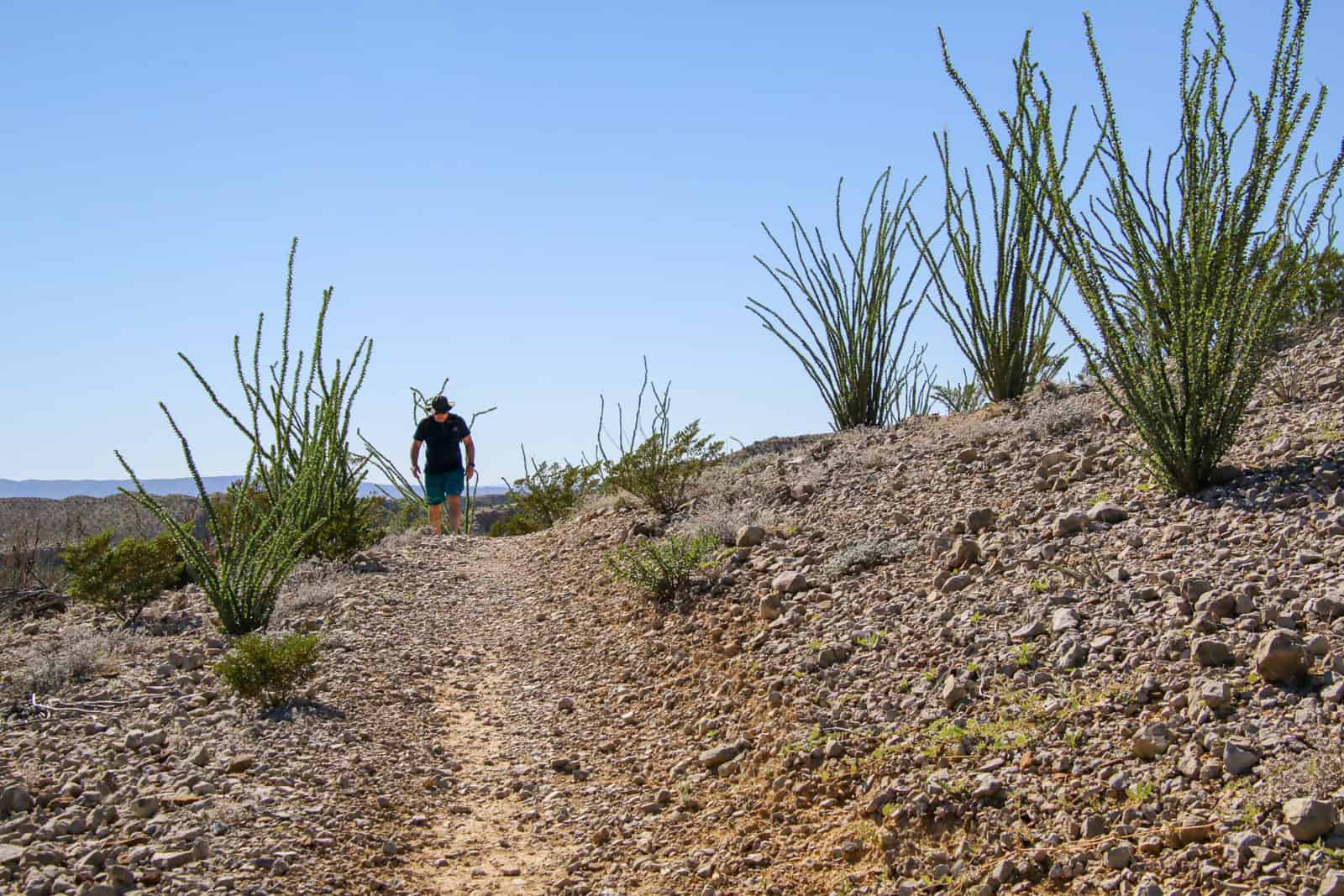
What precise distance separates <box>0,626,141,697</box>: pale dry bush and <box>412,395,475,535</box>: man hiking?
594 centimetres

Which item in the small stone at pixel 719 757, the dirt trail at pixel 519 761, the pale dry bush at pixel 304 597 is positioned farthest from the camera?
the pale dry bush at pixel 304 597

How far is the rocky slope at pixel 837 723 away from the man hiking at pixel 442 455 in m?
5.39

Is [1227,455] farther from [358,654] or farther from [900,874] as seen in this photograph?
[358,654]

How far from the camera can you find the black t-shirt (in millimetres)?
13125

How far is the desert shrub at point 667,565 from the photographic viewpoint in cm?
751

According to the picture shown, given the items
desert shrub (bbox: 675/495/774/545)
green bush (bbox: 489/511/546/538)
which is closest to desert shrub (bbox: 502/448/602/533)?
green bush (bbox: 489/511/546/538)

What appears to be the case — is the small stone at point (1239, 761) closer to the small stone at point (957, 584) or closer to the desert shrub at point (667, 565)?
the small stone at point (957, 584)

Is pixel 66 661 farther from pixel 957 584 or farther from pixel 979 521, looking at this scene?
pixel 979 521

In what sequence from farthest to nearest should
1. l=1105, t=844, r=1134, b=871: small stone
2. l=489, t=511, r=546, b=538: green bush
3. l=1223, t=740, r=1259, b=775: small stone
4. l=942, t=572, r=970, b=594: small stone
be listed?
1. l=489, t=511, r=546, b=538: green bush
2. l=942, t=572, r=970, b=594: small stone
3. l=1223, t=740, r=1259, b=775: small stone
4. l=1105, t=844, r=1134, b=871: small stone

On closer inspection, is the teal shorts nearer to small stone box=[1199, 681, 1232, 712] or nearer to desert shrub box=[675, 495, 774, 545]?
desert shrub box=[675, 495, 774, 545]

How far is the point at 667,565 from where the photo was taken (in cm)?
750

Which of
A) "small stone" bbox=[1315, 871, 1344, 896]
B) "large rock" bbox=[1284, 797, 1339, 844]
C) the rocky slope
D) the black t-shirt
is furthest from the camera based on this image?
the black t-shirt

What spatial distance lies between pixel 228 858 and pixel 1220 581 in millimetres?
4055

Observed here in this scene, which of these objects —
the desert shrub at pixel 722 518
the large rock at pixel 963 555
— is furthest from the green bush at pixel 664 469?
the large rock at pixel 963 555
